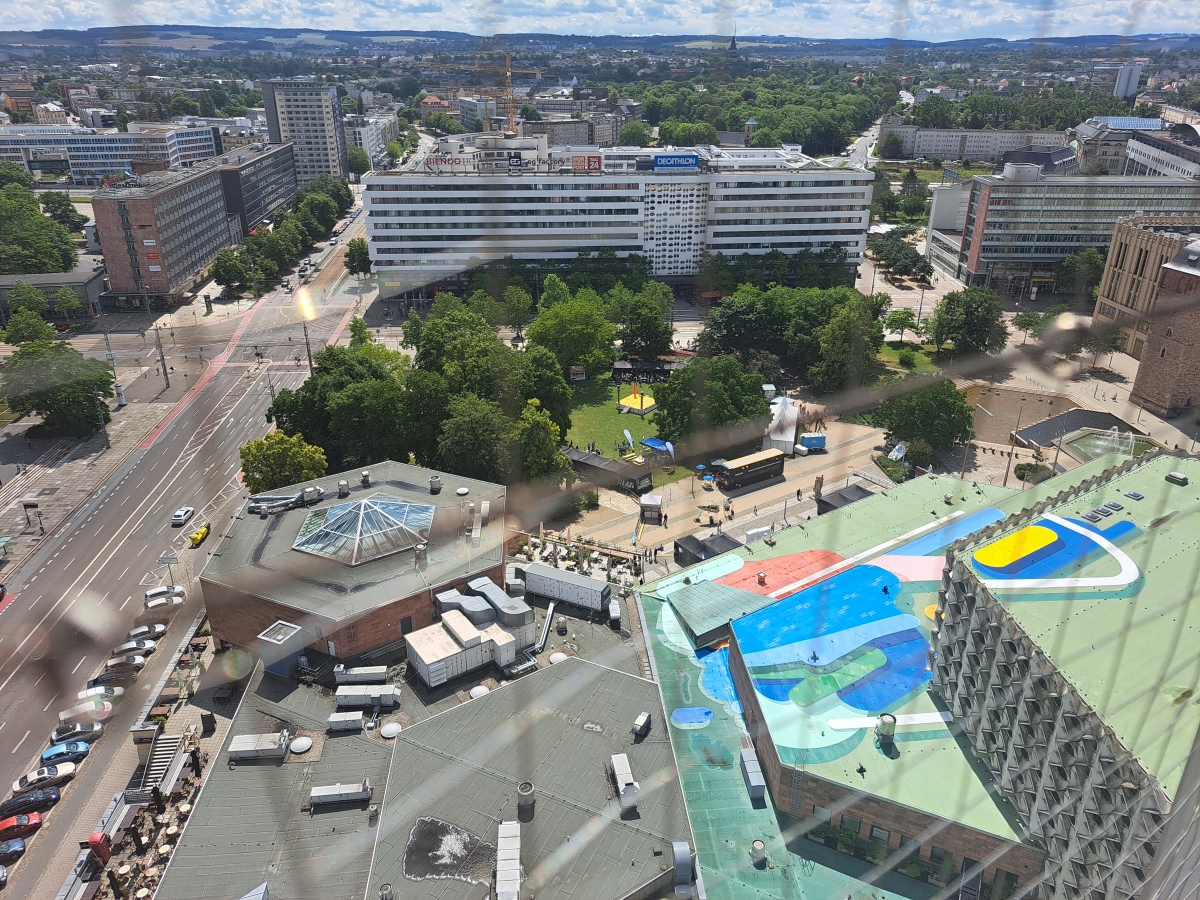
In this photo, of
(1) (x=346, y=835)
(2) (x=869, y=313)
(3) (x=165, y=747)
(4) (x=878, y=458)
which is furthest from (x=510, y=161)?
(1) (x=346, y=835)

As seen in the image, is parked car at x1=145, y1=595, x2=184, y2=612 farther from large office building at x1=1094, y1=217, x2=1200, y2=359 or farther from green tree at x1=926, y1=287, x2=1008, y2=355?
green tree at x1=926, y1=287, x2=1008, y2=355

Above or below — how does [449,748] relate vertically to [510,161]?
below

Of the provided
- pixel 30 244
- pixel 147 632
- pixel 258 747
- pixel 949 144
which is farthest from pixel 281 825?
pixel 949 144

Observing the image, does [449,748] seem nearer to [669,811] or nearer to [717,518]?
[669,811]

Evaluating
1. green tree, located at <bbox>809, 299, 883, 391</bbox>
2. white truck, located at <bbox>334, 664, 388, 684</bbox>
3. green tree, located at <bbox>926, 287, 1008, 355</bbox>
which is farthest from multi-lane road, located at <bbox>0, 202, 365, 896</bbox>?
green tree, located at <bbox>926, 287, 1008, 355</bbox>

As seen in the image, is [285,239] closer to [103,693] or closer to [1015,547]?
[103,693]

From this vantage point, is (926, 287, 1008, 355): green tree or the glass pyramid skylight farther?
(926, 287, 1008, 355): green tree
